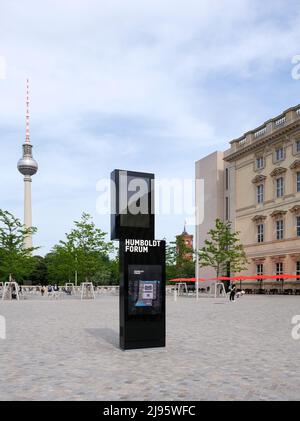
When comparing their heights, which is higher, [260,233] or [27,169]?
[27,169]

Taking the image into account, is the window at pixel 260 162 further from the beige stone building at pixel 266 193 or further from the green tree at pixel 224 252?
the green tree at pixel 224 252

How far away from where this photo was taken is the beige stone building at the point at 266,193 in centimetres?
5088

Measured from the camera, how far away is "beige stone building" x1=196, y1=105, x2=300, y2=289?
50.9m

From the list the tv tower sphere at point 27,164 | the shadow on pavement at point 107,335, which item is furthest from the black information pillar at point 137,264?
the tv tower sphere at point 27,164

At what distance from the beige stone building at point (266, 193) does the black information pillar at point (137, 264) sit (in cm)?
4125

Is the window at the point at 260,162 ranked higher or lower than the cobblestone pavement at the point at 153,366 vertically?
higher

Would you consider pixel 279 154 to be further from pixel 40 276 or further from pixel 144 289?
pixel 40 276

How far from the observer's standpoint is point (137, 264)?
11.2 m

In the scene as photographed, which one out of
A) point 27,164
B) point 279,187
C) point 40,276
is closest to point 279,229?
point 279,187

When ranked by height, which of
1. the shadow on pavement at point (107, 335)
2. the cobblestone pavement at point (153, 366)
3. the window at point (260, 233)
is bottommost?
the shadow on pavement at point (107, 335)

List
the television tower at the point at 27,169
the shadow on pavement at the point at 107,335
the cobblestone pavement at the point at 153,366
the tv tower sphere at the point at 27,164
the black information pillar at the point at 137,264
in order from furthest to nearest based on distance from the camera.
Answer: the tv tower sphere at the point at 27,164
the television tower at the point at 27,169
the shadow on pavement at the point at 107,335
the black information pillar at the point at 137,264
the cobblestone pavement at the point at 153,366

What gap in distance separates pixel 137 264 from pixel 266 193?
47029 mm

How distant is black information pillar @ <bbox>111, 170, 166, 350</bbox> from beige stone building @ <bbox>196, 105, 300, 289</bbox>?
4125cm
